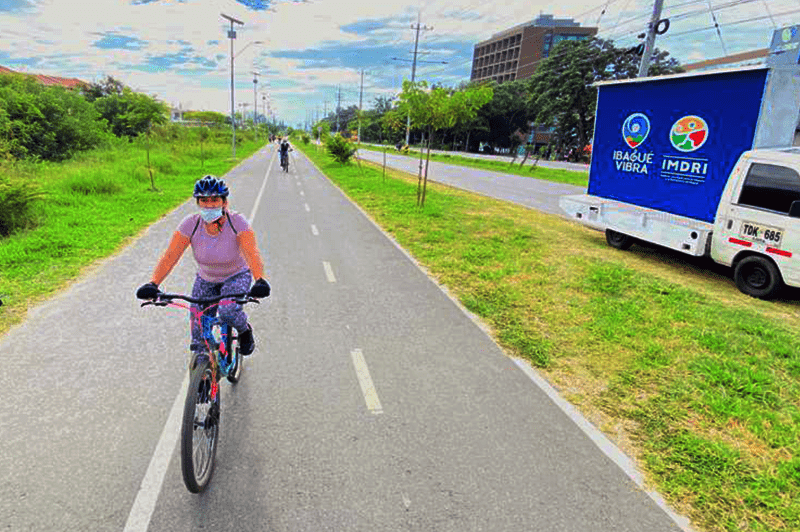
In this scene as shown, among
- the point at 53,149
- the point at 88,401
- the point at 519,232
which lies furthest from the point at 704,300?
the point at 53,149

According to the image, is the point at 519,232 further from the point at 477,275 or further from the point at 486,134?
the point at 486,134

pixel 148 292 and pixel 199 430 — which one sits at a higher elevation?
pixel 148 292

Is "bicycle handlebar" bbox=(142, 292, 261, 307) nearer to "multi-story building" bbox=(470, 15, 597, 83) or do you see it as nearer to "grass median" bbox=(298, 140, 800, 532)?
"grass median" bbox=(298, 140, 800, 532)

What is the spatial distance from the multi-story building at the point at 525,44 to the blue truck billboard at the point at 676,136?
100555 mm

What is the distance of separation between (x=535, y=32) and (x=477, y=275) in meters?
114

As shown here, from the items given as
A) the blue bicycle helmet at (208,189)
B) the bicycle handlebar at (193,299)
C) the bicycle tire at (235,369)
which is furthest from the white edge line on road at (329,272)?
the blue bicycle helmet at (208,189)

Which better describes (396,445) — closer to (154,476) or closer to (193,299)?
Result: (154,476)

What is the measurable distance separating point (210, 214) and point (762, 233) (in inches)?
347

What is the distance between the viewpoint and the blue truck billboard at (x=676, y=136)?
8.38m

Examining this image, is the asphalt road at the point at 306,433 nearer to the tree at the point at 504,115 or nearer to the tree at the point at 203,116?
the tree at the point at 504,115

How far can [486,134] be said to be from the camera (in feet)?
269

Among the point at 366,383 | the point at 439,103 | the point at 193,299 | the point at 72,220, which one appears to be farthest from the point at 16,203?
the point at 439,103

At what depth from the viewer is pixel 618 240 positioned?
38.4ft

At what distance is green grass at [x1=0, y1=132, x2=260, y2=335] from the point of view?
23.5ft
